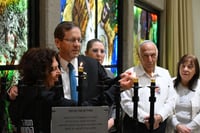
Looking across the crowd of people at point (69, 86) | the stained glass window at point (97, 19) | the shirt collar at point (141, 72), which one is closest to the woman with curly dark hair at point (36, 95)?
the crowd of people at point (69, 86)

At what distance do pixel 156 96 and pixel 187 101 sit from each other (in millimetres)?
651

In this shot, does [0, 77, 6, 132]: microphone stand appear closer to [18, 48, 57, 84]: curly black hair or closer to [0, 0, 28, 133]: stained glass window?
[18, 48, 57, 84]: curly black hair

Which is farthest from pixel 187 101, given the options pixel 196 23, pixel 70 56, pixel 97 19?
pixel 196 23

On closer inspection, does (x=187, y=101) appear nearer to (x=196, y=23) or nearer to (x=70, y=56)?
(x=70, y=56)

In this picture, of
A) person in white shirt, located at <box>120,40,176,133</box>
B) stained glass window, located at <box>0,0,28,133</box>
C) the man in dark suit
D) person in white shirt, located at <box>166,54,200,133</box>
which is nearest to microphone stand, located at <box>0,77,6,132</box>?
the man in dark suit

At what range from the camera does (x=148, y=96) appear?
2924 mm

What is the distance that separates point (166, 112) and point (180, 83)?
2.47 feet

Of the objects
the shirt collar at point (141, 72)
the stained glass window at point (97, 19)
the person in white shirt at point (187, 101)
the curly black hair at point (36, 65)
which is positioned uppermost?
the stained glass window at point (97, 19)

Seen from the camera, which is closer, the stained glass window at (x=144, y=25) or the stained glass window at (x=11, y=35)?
the stained glass window at (x=11, y=35)

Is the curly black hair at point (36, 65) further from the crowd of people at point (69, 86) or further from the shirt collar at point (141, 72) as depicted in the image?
the shirt collar at point (141, 72)

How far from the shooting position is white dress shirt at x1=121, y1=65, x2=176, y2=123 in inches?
Answer: 114

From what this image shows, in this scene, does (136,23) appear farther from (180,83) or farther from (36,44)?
(36,44)

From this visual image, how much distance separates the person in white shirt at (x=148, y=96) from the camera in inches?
114

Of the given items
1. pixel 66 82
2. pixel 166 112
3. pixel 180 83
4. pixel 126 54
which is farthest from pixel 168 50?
pixel 66 82
